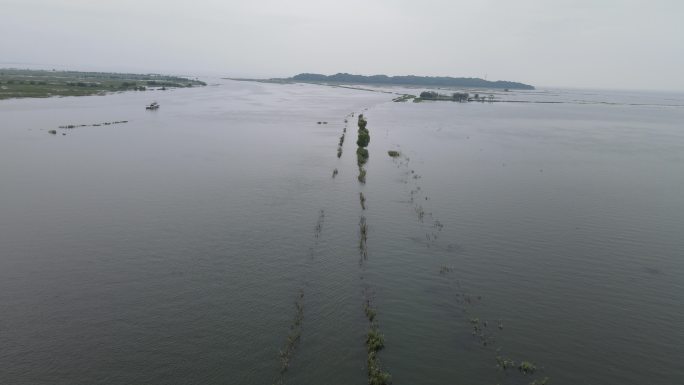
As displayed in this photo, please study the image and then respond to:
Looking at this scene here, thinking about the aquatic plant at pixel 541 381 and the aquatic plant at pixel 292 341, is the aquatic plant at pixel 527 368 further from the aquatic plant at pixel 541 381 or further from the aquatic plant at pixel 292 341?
the aquatic plant at pixel 292 341

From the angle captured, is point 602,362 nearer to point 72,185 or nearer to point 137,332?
point 137,332

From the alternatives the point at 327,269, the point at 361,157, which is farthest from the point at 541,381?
the point at 361,157

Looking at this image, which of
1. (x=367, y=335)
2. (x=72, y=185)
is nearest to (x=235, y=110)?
(x=72, y=185)

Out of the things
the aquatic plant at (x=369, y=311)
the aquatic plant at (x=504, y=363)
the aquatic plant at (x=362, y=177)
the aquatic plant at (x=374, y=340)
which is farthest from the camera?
the aquatic plant at (x=362, y=177)

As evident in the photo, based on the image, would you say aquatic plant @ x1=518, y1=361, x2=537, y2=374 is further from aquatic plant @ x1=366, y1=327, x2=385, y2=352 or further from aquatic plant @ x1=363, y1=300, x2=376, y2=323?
aquatic plant @ x1=363, y1=300, x2=376, y2=323

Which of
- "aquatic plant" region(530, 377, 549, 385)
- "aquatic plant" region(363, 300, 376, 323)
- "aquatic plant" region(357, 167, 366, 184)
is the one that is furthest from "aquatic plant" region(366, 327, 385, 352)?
"aquatic plant" region(357, 167, 366, 184)

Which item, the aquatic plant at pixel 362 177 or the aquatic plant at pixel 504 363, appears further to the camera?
the aquatic plant at pixel 362 177

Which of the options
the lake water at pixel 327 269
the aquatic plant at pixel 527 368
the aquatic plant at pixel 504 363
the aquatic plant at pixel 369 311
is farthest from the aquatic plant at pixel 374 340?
the aquatic plant at pixel 527 368

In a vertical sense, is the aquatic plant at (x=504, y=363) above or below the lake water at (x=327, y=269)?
below
